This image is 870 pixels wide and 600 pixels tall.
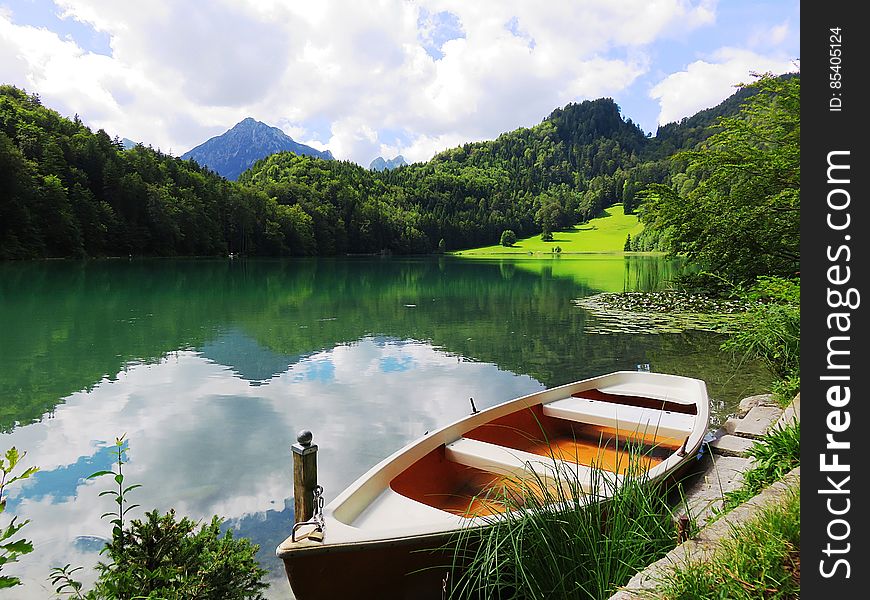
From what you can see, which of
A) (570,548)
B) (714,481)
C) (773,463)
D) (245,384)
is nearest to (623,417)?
(714,481)

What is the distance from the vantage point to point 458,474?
5520mm

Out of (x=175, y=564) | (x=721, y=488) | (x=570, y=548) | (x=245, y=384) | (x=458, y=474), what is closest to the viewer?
(x=570, y=548)

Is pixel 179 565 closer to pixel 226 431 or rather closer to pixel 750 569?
pixel 750 569

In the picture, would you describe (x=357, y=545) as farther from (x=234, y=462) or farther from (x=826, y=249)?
Answer: (x=234, y=462)

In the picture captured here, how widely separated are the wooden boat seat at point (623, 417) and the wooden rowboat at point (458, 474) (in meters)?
0.01

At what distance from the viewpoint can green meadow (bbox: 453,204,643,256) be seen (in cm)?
11524

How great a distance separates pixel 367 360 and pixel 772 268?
37.1 ft

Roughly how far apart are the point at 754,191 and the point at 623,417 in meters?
11.9

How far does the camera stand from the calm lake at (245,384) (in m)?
6.15

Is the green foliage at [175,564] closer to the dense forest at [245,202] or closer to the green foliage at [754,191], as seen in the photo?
the green foliage at [754,191]

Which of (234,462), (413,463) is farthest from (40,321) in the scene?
(413,463)

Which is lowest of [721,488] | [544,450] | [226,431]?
[226,431]

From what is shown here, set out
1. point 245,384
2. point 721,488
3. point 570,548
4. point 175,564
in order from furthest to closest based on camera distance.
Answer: point 245,384, point 721,488, point 175,564, point 570,548

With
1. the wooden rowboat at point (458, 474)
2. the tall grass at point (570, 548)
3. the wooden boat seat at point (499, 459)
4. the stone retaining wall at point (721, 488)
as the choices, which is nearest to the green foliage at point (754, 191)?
the stone retaining wall at point (721, 488)
